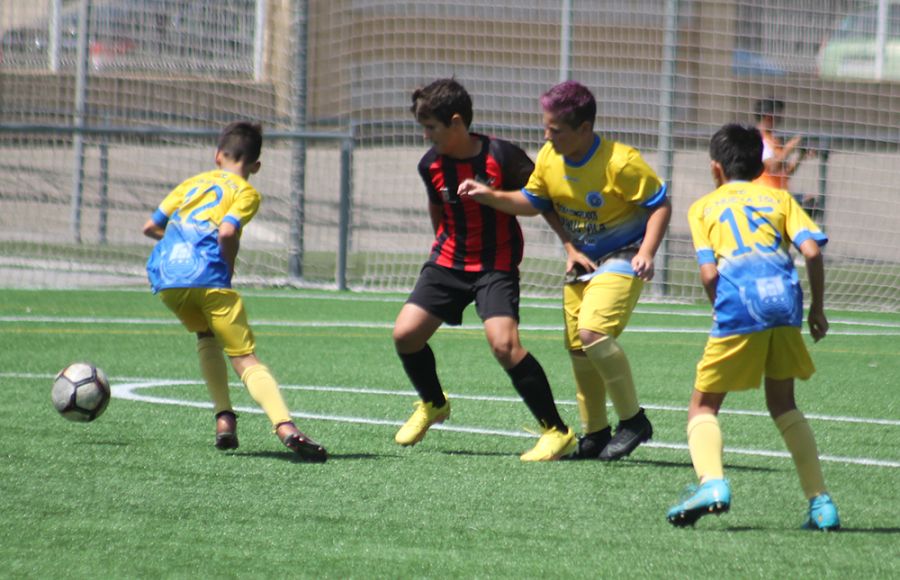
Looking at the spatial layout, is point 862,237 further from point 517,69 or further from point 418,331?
point 418,331

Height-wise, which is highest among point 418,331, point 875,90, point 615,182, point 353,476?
point 875,90

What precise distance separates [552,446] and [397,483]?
912mm

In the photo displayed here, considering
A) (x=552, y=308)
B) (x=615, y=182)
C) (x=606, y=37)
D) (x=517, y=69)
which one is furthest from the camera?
(x=517, y=69)

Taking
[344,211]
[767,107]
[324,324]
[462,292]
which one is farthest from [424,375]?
[767,107]

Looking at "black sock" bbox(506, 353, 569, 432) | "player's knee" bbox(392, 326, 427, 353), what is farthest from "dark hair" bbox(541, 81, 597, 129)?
"player's knee" bbox(392, 326, 427, 353)

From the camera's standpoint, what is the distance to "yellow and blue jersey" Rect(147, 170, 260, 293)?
20.9 feet

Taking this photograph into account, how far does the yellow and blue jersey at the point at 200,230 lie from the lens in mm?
6383

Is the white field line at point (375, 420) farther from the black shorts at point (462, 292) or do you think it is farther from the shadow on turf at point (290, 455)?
the shadow on turf at point (290, 455)

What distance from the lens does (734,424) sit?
24.1 feet

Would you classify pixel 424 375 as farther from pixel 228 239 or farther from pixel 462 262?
pixel 228 239

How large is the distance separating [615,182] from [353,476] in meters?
1.65

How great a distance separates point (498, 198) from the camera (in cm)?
630

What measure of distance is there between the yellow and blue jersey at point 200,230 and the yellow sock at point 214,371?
335 millimetres

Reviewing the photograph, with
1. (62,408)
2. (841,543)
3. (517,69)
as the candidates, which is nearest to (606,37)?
(517,69)
